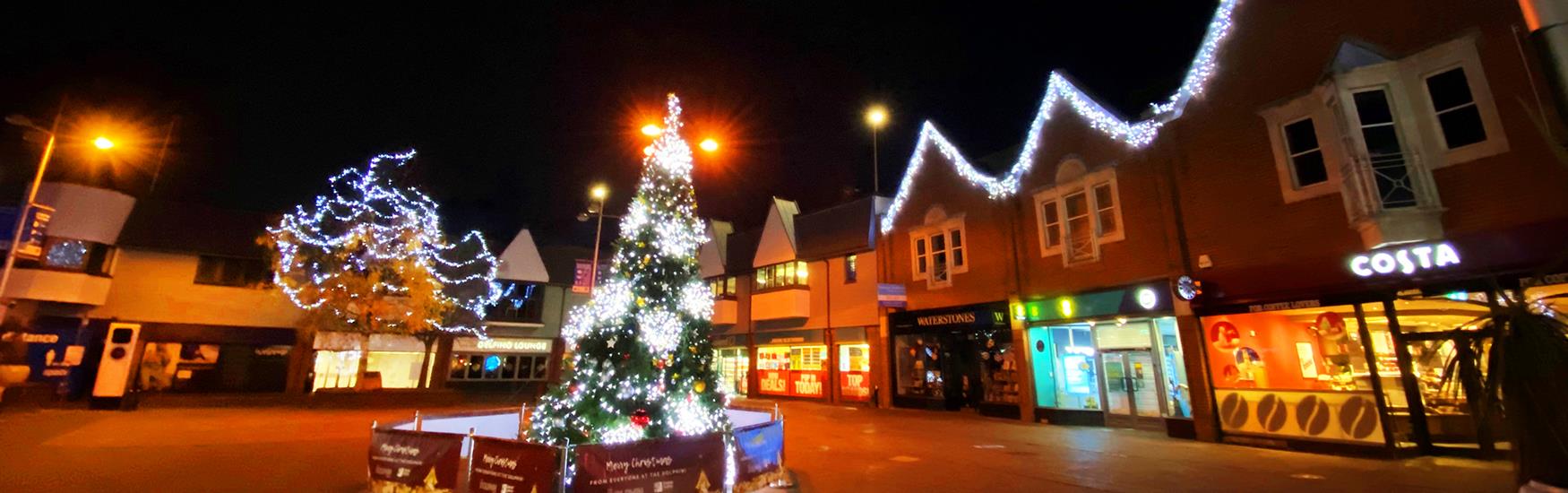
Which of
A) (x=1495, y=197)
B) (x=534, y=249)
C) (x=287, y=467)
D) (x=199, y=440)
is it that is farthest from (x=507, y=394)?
(x=1495, y=197)

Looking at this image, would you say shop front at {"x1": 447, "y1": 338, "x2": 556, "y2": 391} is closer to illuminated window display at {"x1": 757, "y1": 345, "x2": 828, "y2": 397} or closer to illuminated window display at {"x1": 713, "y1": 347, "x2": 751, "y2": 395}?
illuminated window display at {"x1": 713, "y1": 347, "x2": 751, "y2": 395}

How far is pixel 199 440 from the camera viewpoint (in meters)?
13.0

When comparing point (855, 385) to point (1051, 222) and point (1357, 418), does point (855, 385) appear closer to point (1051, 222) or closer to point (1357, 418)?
point (1051, 222)

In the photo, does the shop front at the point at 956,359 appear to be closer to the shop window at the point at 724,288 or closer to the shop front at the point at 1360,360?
the shop front at the point at 1360,360

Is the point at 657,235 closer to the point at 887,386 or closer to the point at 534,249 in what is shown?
the point at 887,386

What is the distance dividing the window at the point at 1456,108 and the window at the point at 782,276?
19.1 m

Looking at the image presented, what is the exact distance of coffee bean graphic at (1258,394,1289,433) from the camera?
1278 cm

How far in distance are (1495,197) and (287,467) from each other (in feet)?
65.6

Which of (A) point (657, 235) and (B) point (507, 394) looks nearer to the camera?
(A) point (657, 235)

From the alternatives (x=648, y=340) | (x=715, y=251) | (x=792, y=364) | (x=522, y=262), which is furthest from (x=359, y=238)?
(x=648, y=340)

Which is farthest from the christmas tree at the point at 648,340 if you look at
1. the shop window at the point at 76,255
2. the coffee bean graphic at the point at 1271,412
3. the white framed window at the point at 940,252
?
the shop window at the point at 76,255

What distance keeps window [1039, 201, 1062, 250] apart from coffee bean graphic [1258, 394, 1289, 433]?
→ 5937 mm

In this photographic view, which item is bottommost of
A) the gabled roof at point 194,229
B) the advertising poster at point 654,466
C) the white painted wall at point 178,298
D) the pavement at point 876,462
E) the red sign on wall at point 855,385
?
the pavement at point 876,462

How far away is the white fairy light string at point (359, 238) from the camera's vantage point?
21578mm
